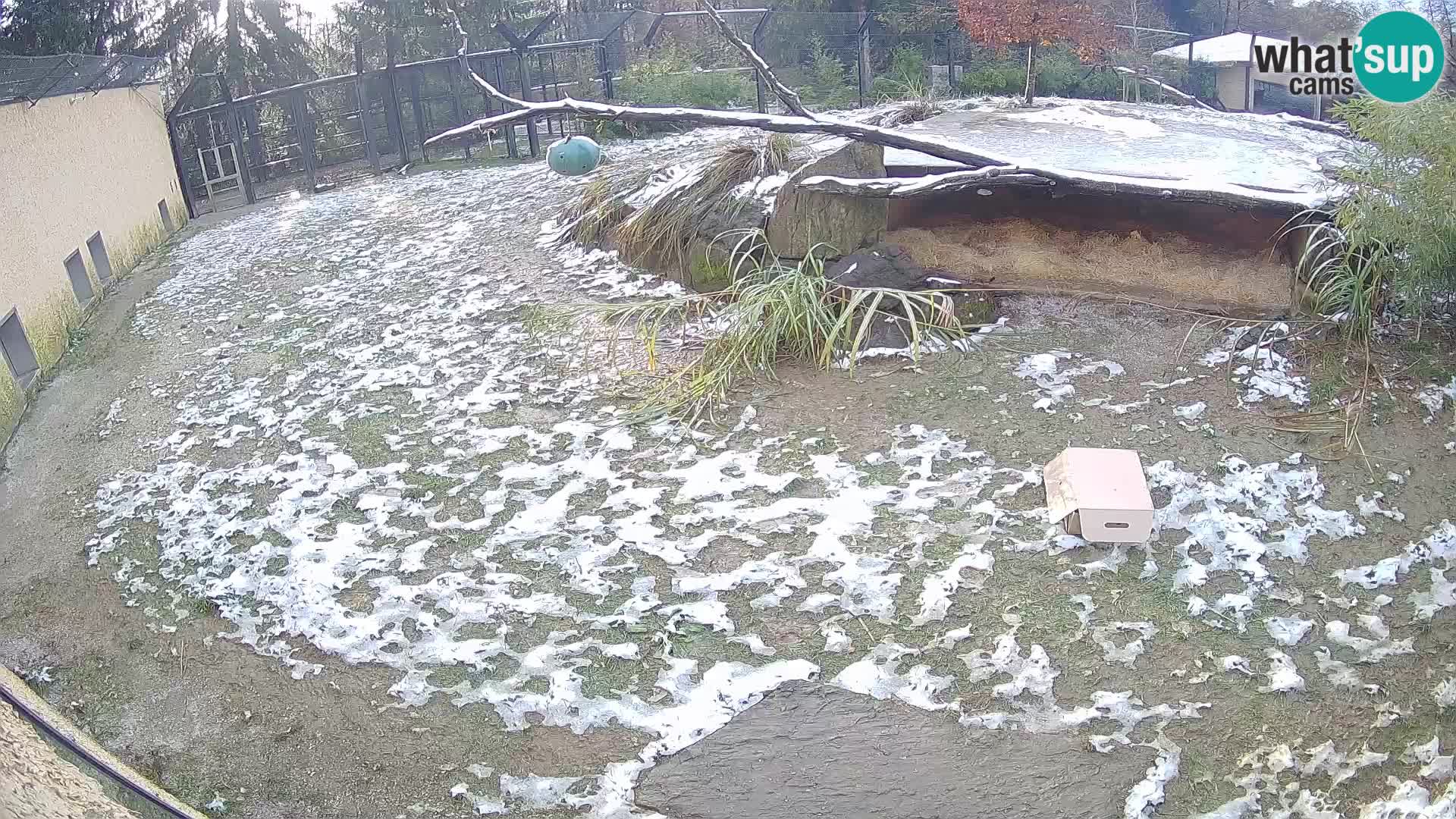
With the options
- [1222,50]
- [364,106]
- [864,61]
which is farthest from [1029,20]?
[1222,50]

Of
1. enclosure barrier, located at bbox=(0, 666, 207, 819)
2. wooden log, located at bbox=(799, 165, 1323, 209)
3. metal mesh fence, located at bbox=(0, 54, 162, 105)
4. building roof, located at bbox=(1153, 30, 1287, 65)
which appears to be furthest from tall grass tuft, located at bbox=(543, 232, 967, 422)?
building roof, located at bbox=(1153, 30, 1287, 65)

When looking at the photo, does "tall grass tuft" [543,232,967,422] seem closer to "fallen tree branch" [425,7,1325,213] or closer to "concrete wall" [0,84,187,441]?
"fallen tree branch" [425,7,1325,213]

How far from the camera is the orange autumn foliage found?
9289 millimetres

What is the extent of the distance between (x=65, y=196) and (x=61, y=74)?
0.79m

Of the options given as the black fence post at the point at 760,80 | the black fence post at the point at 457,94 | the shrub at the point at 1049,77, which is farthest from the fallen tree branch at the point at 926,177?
the shrub at the point at 1049,77

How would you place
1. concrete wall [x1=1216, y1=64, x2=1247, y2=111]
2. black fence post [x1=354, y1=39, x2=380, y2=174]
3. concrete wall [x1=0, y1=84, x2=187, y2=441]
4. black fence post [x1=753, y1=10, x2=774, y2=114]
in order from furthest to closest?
concrete wall [x1=1216, y1=64, x2=1247, y2=111]
black fence post [x1=753, y1=10, x2=774, y2=114]
black fence post [x1=354, y1=39, x2=380, y2=174]
concrete wall [x1=0, y1=84, x2=187, y2=441]

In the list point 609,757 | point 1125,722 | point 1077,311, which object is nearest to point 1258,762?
point 1125,722

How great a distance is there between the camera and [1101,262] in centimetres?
464

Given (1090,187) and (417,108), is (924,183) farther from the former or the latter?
(417,108)

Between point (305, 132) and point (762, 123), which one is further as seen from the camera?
point (305, 132)

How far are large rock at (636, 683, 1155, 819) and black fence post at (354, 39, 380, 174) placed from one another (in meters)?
9.34

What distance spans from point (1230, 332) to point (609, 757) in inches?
127

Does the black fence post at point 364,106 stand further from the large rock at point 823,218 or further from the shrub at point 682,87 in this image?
the large rock at point 823,218

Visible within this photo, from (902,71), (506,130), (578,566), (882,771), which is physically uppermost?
(902,71)
